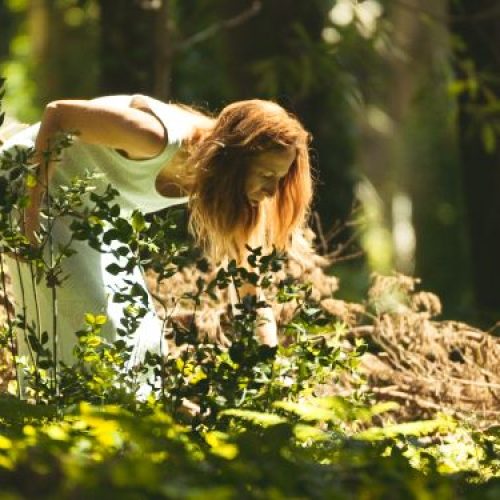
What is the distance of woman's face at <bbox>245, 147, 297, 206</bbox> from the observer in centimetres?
497

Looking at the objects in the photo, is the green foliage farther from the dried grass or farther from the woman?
the dried grass

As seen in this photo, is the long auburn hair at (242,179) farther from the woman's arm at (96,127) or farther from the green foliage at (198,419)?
the green foliage at (198,419)

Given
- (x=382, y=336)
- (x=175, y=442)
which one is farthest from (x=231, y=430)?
(x=382, y=336)

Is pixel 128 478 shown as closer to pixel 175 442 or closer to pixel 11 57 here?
pixel 175 442

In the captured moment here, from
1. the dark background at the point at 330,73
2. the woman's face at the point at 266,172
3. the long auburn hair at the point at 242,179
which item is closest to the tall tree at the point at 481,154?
the dark background at the point at 330,73

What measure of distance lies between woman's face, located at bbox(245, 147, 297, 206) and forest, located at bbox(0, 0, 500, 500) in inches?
8.7

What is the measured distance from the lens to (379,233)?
33.7 meters

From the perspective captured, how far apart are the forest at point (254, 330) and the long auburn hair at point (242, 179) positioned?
0.17 meters

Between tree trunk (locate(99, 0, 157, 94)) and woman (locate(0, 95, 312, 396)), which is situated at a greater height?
tree trunk (locate(99, 0, 157, 94))

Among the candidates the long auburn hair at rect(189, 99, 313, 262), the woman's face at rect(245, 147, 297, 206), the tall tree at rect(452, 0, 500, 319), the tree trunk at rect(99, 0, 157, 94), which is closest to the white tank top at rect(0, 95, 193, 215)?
the long auburn hair at rect(189, 99, 313, 262)

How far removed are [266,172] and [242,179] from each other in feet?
0.32

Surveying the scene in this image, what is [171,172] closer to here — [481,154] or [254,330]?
[254,330]

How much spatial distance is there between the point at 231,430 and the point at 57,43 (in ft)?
65.5

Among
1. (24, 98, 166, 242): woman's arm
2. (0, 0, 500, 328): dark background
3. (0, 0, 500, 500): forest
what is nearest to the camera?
(0, 0, 500, 500): forest
